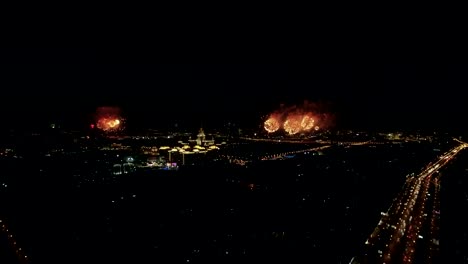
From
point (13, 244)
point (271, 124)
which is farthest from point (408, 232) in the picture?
point (271, 124)

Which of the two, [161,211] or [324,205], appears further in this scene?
[324,205]

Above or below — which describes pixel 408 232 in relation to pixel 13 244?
below

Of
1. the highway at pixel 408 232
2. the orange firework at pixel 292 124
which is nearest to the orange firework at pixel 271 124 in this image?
the orange firework at pixel 292 124

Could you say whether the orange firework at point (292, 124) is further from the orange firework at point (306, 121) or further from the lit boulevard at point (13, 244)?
the lit boulevard at point (13, 244)

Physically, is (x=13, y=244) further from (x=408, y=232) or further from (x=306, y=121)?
(x=306, y=121)

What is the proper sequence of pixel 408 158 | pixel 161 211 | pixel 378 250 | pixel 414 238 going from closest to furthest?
pixel 378 250
pixel 414 238
pixel 161 211
pixel 408 158

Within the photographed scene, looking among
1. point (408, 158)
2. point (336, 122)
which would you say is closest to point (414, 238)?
point (408, 158)

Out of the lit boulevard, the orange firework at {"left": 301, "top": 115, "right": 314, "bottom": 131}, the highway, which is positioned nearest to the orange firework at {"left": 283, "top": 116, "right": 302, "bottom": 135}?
the orange firework at {"left": 301, "top": 115, "right": 314, "bottom": 131}

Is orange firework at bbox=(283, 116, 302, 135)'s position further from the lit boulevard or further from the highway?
the lit boulevard

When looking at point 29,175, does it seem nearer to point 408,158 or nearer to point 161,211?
point 161,211
